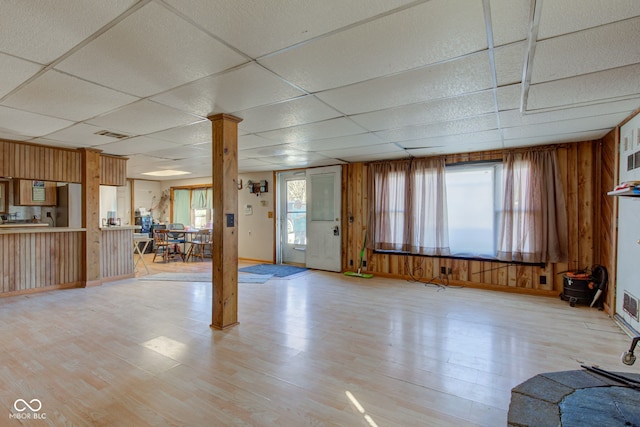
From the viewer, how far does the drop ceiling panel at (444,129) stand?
137 inches

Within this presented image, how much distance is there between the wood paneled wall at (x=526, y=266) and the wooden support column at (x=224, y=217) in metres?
3.56

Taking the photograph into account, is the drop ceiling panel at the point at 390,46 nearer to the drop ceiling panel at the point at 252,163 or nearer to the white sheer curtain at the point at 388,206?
the white sheer curtain at the point at 388,206

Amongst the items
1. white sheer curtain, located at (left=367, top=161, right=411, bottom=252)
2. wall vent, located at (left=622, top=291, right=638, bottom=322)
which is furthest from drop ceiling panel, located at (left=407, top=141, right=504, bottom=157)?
wall vent, located at (left=622, top=291, right=638, bottom=322)

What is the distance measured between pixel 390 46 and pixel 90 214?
5.39 m

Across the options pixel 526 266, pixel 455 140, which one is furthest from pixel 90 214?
pixel 526 266

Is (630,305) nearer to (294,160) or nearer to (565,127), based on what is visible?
(565,127)

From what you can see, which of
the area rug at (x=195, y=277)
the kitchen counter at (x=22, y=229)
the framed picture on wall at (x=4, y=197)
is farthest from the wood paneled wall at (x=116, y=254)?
the framed picture on wall at (x=4, y=197)

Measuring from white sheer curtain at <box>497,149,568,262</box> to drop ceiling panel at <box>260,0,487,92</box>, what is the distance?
3539 millimetres

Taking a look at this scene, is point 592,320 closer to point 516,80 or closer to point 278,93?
point 516,80

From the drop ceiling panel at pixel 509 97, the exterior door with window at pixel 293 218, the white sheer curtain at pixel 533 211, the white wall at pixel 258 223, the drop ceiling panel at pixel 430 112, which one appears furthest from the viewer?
the white wall at pixel 258 223

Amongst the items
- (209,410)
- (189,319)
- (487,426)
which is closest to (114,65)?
(209,410)

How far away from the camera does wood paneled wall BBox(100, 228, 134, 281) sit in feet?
18.0

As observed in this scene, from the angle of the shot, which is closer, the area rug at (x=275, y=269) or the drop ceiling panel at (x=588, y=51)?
the drop ceiling panel at (x=588, y=51)

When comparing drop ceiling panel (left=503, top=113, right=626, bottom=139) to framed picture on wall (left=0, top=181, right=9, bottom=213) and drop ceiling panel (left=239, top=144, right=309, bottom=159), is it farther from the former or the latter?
framed picture on wall (left=0, top=181, right=9, bottom=213)
